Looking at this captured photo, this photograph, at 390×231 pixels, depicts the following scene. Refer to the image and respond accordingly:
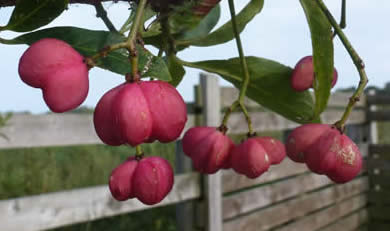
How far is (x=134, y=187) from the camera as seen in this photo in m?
0.38

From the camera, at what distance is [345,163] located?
0.40 m

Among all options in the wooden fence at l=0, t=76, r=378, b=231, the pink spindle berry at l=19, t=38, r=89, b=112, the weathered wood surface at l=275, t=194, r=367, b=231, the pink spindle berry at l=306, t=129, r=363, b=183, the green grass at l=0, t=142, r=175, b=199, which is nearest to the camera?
the pink spindle berry at l=19, t=38, r=89, b=112

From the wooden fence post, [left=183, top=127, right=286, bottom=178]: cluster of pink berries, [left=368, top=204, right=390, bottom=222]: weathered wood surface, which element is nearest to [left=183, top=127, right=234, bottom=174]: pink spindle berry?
[left=183, top=127, right=286, bottom=178]: cluster of pink berries

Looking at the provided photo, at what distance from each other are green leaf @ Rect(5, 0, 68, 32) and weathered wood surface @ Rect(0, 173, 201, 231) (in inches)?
83.9

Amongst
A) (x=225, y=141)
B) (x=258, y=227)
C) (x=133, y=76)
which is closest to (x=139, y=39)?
(x=133, y=76)

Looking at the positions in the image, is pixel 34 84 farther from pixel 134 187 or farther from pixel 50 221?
pixel 50 221

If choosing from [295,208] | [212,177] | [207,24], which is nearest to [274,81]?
[207,24]

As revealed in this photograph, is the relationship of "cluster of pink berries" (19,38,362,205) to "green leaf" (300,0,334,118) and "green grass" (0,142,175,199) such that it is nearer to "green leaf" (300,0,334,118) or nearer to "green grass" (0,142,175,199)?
"green leaf" (300,0,334,118)

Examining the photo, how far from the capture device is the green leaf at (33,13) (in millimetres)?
350

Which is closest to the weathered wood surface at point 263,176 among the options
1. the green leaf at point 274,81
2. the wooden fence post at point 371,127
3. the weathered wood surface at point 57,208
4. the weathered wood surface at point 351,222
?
the weathered wood surface at point 57,208

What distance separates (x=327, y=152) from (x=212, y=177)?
9.61 ft

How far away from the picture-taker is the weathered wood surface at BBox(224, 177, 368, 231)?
378 centimetres

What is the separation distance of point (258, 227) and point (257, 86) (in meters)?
3.52

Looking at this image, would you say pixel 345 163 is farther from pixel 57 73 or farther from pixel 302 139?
pixel 57 73
